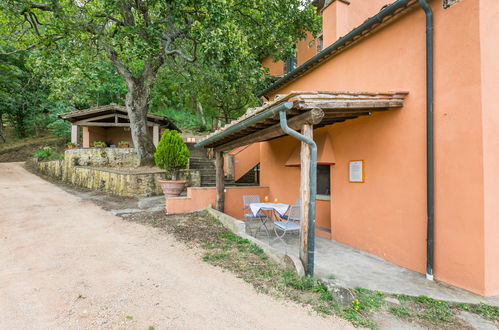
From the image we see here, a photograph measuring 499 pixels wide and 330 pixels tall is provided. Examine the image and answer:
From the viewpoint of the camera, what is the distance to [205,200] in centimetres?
847

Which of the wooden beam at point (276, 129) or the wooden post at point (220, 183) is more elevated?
the wooden beam at point (276, 129)

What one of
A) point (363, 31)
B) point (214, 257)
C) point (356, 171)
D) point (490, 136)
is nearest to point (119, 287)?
point (214, 257)

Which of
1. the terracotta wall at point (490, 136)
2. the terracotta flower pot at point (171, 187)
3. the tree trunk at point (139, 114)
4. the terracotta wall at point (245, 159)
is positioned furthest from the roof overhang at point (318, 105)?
the tree trunk at point (139, 114)

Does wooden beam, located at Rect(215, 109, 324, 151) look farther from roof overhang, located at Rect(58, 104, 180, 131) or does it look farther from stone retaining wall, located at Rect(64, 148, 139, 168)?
roof overhang, located at Rect(58, 104, 180, 131)

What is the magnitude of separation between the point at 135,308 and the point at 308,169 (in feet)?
9.49

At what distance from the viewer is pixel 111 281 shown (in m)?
3.79

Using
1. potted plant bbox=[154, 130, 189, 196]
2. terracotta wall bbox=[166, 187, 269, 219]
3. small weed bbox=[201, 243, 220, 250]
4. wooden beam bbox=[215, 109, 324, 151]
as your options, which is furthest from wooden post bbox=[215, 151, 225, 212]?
small weed bbox=[201, 243, 220, 250]

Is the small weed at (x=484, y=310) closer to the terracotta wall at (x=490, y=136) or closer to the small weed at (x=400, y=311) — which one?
the terracotta wall at (x=490, y=136)

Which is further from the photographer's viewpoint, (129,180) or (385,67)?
(129,180)

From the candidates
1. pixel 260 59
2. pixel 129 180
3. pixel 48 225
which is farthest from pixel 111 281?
pixel 260 59

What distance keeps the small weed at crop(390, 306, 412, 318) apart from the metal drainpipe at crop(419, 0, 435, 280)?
109 cm

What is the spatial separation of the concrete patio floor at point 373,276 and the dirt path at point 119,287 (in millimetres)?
1170

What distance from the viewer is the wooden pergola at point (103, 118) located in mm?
16062

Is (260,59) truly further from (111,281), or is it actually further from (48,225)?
(111,281)
